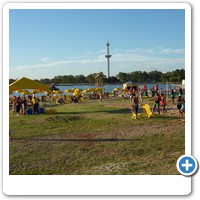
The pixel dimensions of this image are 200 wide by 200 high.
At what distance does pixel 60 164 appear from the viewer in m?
5.52

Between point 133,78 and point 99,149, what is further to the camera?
point 133,78

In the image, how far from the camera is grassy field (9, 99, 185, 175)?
16.7 ft
